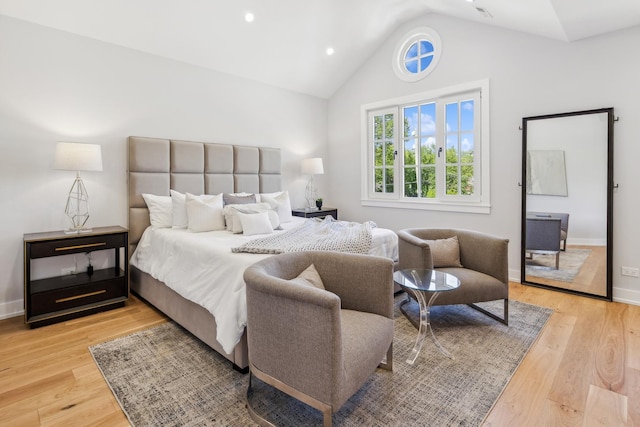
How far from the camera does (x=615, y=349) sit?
7.91ft

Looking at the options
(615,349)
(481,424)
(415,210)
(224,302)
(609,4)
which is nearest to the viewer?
(481,424)

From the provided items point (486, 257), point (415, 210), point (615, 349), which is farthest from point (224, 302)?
point (415, 210)

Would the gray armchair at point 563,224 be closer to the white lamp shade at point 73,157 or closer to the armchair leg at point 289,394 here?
the armchair leg at point 289,394

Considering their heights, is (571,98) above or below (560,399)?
above

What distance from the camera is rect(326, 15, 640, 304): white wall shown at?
325 centimetres

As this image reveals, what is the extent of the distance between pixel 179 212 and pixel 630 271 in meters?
4.57

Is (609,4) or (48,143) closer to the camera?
(609,4)

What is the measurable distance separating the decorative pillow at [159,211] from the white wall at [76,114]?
316mm

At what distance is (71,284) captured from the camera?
3.05 metres

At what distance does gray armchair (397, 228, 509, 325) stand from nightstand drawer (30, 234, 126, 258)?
2.72m

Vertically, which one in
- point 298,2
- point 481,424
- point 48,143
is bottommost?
point 481,424

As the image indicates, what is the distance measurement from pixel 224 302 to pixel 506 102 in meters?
3.82

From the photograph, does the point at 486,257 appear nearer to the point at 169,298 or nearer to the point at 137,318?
the point at 169,298

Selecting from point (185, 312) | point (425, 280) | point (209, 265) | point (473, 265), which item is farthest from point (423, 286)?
point (185, 312)
